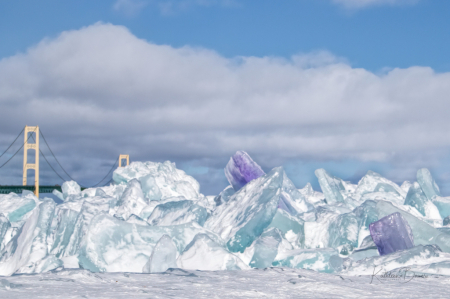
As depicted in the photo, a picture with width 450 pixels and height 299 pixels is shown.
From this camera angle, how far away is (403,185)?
9.88 meters

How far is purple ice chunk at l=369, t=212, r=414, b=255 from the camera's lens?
3.57m

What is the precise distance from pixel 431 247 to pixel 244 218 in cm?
180

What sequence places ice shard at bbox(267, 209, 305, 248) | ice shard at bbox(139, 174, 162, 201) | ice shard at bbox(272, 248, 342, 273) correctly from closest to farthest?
1. ice shard at bbox(272, 248, 342, 273)
2. ice shard at bbox(267, 209, 305, 248)
3. ice shard at bbox(139, 174, 162, 201)

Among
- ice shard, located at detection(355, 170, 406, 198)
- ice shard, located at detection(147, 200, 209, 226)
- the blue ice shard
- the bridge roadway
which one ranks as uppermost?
the bridge roadway

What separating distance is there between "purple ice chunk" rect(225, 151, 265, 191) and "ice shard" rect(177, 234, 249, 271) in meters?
3.04

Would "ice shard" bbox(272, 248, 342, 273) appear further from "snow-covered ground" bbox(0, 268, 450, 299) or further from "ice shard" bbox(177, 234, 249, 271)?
"snow-covered ground" bbox(0, 268, 450, 299)

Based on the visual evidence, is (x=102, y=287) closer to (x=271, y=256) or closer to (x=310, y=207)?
(x=271, y=256)

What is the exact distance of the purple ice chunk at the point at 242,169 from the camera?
21.0 feet

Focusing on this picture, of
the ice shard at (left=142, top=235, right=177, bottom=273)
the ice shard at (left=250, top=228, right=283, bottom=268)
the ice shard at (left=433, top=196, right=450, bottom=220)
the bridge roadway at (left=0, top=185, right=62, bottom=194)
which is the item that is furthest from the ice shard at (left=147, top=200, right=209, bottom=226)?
the bridge roadway at (left=0, top=185, right=62, bottom=194)

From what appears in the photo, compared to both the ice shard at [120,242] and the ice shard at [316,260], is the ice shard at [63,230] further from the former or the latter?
the ice shard at [316,260]

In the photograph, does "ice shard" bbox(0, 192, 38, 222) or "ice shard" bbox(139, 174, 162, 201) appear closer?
"ice shard" bbox(0, 192, 38, 222)

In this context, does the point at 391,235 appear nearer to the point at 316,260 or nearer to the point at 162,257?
the point at 316,260

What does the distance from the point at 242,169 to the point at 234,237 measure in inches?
92.0
